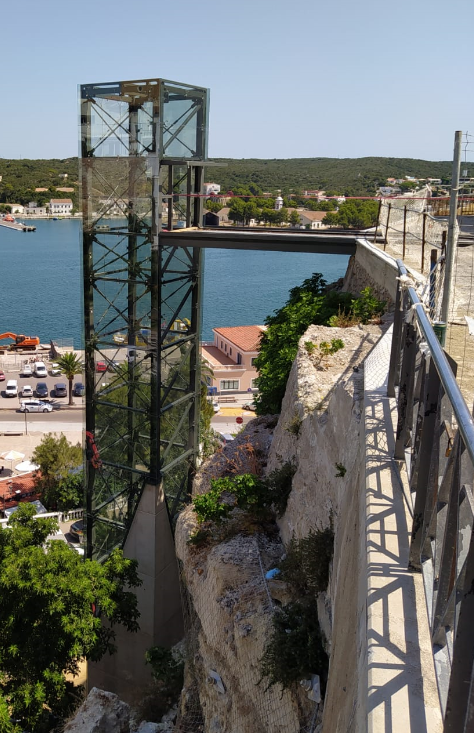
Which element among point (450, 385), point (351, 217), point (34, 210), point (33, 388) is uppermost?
point (351, 217)

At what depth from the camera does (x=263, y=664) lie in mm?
7172

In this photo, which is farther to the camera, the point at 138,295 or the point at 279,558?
the point at 138,295

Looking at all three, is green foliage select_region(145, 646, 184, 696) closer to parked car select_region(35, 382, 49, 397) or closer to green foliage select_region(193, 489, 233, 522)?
green foliage select_region(193, 489, 233, 522)

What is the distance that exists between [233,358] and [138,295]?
38757 millimetres

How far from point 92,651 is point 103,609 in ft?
2.49

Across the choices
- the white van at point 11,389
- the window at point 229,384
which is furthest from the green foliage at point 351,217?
the white van at point 11,389

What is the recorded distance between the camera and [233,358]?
175 ft

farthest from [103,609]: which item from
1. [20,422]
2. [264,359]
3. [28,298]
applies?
[28,298]

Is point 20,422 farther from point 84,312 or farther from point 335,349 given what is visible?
point 335,349

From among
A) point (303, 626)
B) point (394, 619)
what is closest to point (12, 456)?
point (303, 626)

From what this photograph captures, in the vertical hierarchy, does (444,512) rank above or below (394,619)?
above

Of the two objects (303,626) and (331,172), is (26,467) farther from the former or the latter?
(331,172)

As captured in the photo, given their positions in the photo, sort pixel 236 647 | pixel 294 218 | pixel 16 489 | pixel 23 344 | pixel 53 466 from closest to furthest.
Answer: pixel 236 647 < pixel 294 218 < pixel 53 466 < pixel 16 489 < pixel 23 344

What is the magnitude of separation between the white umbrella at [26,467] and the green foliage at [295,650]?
2686 centimetres
